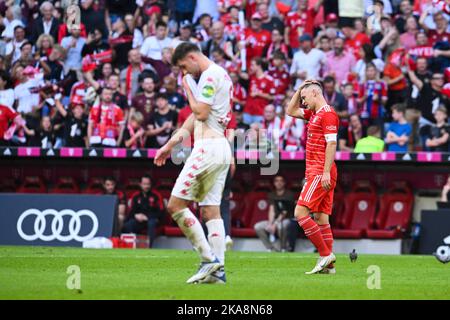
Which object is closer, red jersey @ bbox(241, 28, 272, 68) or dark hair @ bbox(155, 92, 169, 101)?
dark hair @ bbox(155, 92, 169, 101)

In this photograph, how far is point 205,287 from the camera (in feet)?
34.9

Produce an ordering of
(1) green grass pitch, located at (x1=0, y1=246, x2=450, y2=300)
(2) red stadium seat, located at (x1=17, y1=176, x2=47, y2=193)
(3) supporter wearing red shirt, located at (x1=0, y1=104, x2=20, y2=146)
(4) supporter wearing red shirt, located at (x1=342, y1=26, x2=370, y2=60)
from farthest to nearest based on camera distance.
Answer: (2) red stadium seat, located at (x1=17, y1=176, x2=47, y2=193)
(3) supporter wearing red shirt, located at (x1=0, y1=104, x2=20, y2=146)
(4) supporter wearing red shirt, located at (x1=342, y1=26, x2=370, y2=60)
(1) green grass pitch, located at (x1=0, y1=246, x2=450, y2=300)

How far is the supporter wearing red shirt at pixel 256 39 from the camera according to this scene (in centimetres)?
2298

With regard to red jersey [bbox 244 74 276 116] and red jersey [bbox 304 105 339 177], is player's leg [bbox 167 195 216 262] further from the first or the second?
red jersey [bbox 244 74 276 116]

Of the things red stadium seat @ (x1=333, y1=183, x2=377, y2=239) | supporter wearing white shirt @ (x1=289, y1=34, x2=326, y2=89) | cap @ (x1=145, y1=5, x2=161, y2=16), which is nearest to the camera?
red stadium seat @ (x1=333, y1=183, x2=377, y2=239)

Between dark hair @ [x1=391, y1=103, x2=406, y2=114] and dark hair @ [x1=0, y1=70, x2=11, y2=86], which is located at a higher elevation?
dark hair @ [x1=0, y1=70, x2=11, y2=86]

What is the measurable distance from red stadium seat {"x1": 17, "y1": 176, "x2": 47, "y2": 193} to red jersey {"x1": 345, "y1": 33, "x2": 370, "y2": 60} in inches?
280

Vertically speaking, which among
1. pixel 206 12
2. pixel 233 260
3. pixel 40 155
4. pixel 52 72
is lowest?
pixel 233 260

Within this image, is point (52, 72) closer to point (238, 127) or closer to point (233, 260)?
point (238, 127)

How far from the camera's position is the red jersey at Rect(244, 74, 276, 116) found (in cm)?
2200

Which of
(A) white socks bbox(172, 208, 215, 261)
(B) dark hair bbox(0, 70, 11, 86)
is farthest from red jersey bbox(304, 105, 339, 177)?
(B) dark hair bbox(0, 70, 11, 86)

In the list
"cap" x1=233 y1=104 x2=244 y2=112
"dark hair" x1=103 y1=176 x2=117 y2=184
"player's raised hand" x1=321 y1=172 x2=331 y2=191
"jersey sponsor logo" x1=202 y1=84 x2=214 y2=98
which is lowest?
"dark hair" x1=103 y1=176 x2=117 y2=184
